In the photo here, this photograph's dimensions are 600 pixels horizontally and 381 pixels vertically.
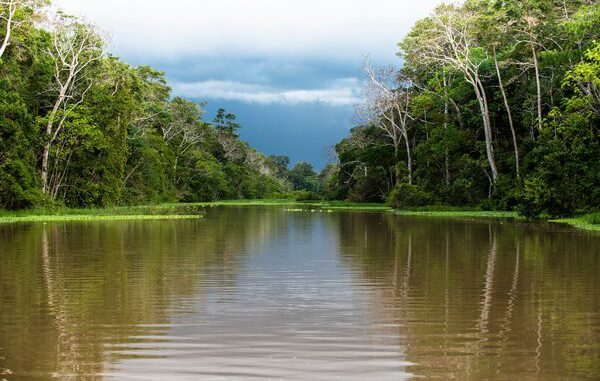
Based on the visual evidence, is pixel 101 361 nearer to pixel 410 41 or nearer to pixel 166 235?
pixel 166 235

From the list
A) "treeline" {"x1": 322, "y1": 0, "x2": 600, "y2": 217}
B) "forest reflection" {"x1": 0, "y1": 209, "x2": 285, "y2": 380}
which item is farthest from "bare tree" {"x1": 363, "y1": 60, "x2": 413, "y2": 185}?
"forest reflection" {"x1": 0, "y1": 209, "x2": 285, "y2": 380}

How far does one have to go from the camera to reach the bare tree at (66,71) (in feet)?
152

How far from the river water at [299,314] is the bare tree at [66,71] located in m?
27.6

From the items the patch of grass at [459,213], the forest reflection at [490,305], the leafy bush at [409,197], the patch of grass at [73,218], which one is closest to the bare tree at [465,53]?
the patch of grass at [459,213]

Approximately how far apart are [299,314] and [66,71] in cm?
4449

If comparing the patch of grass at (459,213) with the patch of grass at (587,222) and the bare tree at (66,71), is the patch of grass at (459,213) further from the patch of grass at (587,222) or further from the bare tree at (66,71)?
the bare tree at (66,71)

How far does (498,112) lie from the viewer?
51.9 meters

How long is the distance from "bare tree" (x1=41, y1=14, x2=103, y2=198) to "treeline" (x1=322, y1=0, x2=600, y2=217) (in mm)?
21725

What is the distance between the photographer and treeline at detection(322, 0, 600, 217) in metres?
34.8

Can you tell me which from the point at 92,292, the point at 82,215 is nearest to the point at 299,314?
the point at 92,292

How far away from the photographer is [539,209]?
35406 millimetres

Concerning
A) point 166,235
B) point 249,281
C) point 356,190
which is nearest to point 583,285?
point 249,281

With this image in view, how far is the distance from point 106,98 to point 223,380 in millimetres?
46665

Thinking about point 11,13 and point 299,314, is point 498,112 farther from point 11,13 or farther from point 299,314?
point 299,314
